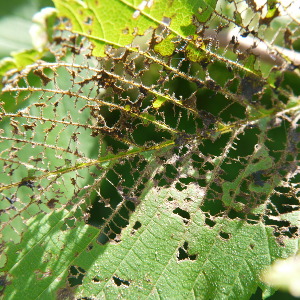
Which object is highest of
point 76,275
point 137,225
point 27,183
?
point 137,225

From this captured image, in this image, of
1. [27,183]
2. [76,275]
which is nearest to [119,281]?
[76,275]

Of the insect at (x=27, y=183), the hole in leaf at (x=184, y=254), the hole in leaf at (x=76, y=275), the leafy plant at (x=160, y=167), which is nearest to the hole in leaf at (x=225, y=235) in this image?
the leafy plant at (x=160, y=167)

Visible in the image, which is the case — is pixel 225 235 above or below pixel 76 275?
above

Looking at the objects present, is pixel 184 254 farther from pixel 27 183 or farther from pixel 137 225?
pixel 27 183

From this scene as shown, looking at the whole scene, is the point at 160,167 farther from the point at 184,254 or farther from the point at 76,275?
the point at 76,275

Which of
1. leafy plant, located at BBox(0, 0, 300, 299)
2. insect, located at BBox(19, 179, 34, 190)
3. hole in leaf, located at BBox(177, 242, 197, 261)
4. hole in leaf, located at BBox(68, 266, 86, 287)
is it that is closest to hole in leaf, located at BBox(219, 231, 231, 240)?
leafy plant, located at BBox(0, 0, 300, 299)

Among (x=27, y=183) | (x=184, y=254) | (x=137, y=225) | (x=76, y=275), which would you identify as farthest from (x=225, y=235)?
(x=27, y=183)

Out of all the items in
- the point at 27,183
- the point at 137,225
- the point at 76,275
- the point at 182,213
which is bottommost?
the point at 76,275

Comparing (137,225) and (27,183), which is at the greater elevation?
(137,225)

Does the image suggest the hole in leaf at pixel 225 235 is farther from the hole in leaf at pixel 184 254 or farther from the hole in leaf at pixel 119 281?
the hole in leaf at pixel 119 281
